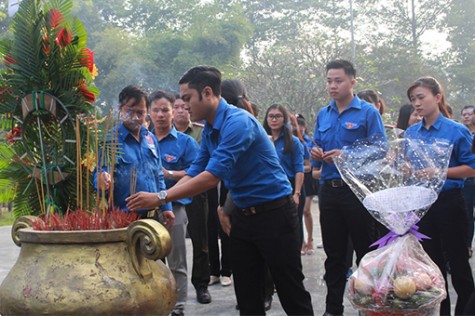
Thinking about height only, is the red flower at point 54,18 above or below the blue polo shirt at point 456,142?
above

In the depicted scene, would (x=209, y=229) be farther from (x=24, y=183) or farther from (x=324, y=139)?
(x=24, y=183)

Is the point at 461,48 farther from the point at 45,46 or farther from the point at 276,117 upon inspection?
the point at 45,46

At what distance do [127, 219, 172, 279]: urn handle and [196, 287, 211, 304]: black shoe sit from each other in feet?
10.6

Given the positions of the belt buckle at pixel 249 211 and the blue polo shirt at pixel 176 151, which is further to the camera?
the blue polo shirt at pixel 176 151

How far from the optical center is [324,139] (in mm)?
5145

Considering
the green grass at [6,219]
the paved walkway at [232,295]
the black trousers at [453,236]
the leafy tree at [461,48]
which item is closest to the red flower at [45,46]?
the black trousers at [453,236]

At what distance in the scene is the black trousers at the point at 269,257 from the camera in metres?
3.78

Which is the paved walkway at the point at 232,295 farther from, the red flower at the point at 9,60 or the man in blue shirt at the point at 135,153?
the red flower at the point at 9,60

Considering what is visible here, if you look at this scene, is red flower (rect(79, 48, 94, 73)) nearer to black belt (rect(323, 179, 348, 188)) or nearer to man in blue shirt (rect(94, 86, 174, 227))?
man in blue shirt (rect(94, 86, 174, 227))

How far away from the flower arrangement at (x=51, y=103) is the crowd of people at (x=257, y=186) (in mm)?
178

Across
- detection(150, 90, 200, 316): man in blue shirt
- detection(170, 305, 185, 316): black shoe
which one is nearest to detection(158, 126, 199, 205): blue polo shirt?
detection(150, 90, 200, 316): man in blue shirt

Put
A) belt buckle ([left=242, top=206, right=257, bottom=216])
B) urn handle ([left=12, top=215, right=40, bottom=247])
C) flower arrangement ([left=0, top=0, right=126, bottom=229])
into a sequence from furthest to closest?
belt buckle ([left=242, top=206, right=257, bottom=216])
flower arrangement ([left=0, top=0, right=126, bottom=229])
urn handle ([left=12, top=215, right=40, bottom=247])

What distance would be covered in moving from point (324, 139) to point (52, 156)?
254 cm

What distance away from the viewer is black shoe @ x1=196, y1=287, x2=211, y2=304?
18.9 ft
